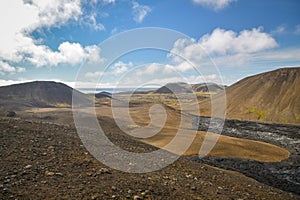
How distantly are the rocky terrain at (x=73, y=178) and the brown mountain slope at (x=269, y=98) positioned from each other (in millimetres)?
63425

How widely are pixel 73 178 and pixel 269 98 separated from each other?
3455 inches

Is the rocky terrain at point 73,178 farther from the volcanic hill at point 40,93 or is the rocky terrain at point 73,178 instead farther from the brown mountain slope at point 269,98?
the volcanic hill at point 40,93

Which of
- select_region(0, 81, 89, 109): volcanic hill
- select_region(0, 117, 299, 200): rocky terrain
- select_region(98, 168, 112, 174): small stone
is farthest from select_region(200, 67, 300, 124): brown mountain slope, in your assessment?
select_region(98, 168, 112, 174): small stone

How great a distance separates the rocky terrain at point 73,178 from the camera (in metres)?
6.10

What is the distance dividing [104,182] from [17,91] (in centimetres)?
10904

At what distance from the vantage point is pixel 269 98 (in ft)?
276

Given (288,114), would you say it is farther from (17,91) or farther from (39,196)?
(17,91)

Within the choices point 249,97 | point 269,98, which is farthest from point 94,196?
point 249,97

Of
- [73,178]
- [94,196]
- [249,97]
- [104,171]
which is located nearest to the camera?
[94,196]

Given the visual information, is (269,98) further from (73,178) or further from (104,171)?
(73,178)

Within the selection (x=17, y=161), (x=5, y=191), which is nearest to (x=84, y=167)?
(x=17, y=161)

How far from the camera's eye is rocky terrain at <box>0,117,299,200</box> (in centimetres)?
610

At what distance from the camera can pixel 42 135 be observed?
35.4ft

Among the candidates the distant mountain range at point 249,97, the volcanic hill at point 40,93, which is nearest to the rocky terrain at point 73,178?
the distant mountain range at point 249,97
